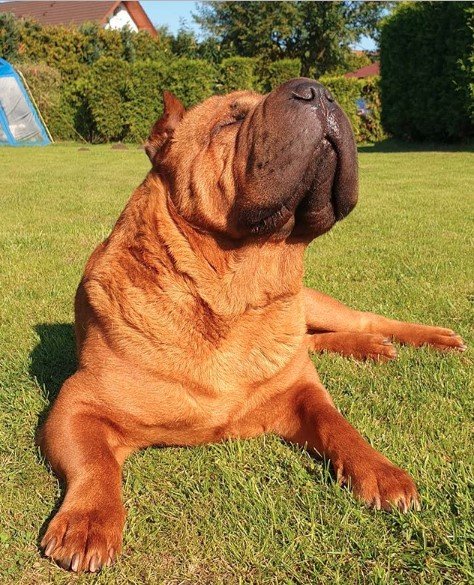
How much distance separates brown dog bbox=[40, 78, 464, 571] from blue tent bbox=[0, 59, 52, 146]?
19.6m

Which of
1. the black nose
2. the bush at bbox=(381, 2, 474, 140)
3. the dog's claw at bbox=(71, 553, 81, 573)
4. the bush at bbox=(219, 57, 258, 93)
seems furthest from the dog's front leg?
the bush at bbox=(219, 57, 258, 93)

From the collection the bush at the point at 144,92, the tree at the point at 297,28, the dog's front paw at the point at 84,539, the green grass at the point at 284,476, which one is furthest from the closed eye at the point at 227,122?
the tree at the point at 297,28

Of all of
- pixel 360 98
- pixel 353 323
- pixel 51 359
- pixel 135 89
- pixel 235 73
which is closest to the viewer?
pixel 51 359

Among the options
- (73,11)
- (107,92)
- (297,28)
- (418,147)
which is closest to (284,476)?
(418,147)

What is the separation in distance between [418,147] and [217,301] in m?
16.4

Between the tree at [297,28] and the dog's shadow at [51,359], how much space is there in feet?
113

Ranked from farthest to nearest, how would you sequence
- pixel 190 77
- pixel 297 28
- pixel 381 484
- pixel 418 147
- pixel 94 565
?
pixel 297 28 < pixel 190 77 < pixel 418 147 < pixel 381 484 < pixel 94 565

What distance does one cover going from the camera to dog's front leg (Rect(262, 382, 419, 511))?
2.03m

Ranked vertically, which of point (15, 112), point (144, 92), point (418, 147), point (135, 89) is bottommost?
point (418, 147)

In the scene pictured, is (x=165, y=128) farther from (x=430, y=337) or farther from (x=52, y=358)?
(x=430, y=337)

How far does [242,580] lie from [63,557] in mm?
526

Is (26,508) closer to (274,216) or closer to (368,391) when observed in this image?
(274,216)

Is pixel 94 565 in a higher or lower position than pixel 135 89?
higher

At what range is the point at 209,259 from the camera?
247 cm
